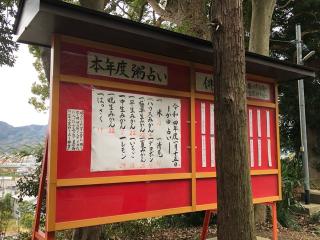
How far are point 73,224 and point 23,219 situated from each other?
13.1ft

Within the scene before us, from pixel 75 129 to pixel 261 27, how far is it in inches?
255

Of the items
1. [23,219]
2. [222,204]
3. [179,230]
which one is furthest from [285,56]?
[222,204]

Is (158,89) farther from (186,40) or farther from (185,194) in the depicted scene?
(185,194)

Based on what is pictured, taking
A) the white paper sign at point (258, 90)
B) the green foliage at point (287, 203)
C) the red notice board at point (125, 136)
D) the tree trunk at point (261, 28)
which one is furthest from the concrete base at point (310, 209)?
the red notice board at point (125, 136)

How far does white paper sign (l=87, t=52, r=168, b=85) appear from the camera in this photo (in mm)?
3949

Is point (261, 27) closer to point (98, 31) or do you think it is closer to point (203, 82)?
point (203, 82)

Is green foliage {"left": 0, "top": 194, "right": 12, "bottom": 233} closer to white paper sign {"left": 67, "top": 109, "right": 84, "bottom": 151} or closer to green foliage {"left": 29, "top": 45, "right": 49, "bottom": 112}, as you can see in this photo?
white paper sign {"left": 67, "top": 109, "right": 84, "bottom": 151}

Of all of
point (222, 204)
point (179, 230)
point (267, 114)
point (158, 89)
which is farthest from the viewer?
point (179, 230)

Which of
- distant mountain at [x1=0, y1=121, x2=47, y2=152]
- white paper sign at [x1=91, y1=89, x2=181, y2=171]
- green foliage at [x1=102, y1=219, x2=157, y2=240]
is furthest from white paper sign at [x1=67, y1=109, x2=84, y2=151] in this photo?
green foliage at [x1=102, y1=219, x2=157, y2=240]

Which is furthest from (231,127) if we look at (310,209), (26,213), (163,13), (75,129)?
(310,209)

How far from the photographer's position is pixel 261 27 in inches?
348

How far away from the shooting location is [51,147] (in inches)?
139

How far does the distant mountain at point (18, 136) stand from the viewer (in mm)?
6969

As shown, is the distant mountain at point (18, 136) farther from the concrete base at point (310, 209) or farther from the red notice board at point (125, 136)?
the concrete base at point (310, 209)
